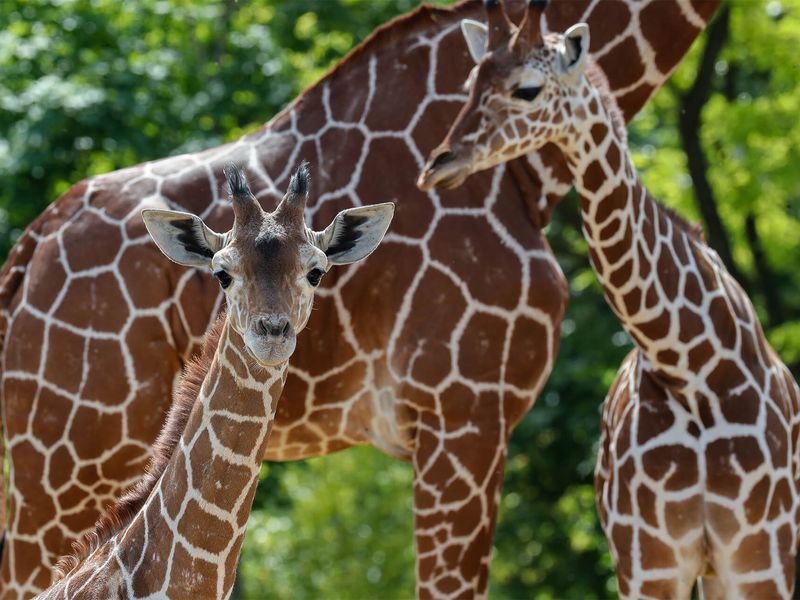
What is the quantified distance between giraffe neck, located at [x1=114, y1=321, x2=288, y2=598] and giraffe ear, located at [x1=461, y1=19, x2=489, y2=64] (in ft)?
8.28

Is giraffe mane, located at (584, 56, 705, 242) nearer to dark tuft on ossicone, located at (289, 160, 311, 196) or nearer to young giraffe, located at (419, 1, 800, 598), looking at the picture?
young giraffe, located at (419, 1, 800, 598)

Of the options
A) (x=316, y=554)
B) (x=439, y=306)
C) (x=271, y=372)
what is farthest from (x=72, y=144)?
(x=316, y=554)

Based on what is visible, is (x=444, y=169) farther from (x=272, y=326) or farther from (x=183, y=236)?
(x=272, y=326)

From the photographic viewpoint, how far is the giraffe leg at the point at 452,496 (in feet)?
23.3

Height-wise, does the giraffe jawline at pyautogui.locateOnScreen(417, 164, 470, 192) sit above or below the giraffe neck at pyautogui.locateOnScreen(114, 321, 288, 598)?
above

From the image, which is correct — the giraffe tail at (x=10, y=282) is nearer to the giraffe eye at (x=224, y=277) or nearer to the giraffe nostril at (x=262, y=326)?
the giraffe eye at (x=224, y=277)

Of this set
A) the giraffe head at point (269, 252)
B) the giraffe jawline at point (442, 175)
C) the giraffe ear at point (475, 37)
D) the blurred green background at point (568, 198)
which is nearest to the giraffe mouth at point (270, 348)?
the giraffe head at point (269, 252)

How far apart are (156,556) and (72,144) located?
24.4 ft

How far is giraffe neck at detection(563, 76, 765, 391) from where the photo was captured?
6488mm

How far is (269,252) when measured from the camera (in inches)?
195

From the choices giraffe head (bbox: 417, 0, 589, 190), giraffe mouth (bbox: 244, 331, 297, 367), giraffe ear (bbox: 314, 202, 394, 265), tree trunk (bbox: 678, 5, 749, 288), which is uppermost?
tree trunk (bbox: 678, 5, 749, 288)

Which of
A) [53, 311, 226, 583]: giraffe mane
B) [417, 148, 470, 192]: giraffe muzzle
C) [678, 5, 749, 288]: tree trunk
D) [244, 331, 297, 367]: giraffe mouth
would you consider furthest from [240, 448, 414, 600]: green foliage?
[244, 331, 297, 367]: giraffe mouth

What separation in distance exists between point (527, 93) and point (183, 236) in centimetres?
200

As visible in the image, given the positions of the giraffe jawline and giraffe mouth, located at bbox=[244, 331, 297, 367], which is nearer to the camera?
giraffe mouth, located at bbox=[244, 331, 297, 367]
